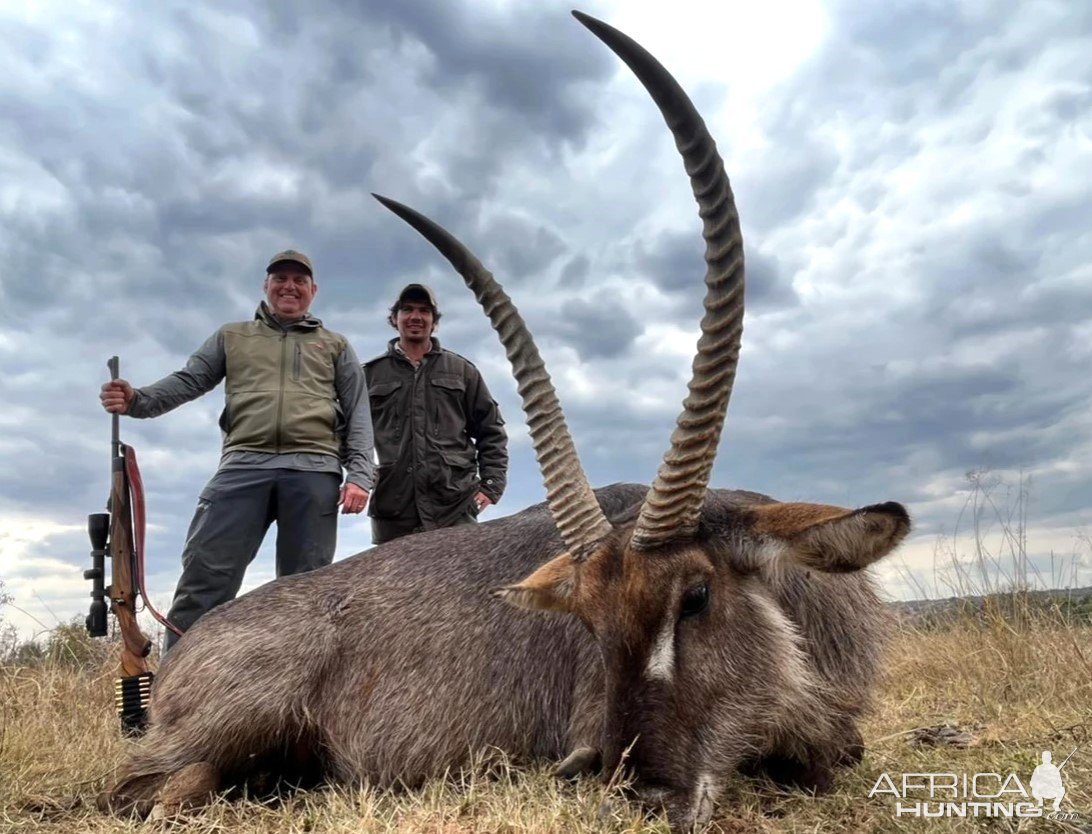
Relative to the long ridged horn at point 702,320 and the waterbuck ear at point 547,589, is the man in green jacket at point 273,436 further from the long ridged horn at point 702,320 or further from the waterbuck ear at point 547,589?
the long ridged horn at point 702,320

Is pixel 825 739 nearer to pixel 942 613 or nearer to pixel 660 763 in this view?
pixel 660 763

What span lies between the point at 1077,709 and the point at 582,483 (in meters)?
3.31

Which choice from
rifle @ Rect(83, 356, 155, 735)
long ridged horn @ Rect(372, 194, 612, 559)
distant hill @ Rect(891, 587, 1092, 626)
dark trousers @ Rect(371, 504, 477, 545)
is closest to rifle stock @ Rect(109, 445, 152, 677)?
rifle @ Rect(83, 356, 155, 735)

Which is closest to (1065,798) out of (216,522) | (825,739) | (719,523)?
(825,739)

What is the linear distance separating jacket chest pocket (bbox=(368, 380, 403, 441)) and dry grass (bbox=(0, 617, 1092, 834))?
9.78 ft

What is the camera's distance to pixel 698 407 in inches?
131

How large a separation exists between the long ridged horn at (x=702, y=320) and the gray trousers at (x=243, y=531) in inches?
150

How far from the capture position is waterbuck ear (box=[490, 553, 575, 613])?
3623mm

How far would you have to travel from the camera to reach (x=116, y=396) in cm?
640

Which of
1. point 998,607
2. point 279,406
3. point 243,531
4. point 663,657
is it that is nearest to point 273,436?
point 279,406

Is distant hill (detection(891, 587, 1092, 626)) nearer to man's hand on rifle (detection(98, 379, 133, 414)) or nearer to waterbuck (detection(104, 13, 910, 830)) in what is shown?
waterbuck (detection(104, 13, 910, 830))

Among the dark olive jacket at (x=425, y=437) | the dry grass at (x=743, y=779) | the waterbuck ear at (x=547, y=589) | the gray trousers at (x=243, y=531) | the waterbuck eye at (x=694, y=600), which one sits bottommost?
the dry grass at (x=743, y=779)

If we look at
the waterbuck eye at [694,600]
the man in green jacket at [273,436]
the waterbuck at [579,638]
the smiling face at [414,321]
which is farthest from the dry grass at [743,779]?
the smiling face at [414,321]

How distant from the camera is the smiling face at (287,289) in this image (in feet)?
23.1
